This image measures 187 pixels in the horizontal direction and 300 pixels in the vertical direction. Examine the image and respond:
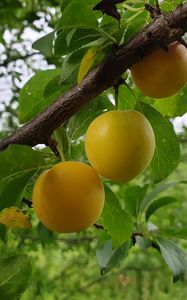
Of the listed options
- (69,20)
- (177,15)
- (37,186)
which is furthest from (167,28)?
(37,186)

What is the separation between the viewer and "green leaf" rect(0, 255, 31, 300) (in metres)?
0.92

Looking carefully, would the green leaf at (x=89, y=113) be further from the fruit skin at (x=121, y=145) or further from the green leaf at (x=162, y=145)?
the fruit skin at (x=121, y=145)

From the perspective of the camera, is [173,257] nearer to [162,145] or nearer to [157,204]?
[157,204]

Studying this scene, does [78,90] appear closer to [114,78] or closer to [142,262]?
[114,78]

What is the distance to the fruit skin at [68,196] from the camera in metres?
0.74

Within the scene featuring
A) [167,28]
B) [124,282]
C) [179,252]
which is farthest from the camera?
[124,282]

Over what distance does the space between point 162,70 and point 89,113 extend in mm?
268

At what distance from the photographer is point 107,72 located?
0.72 meters

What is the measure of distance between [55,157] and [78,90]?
176mm

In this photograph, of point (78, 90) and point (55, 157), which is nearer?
point (78, 90)

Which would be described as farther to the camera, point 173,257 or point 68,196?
point 173,257

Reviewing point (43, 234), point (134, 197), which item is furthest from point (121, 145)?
point (43, 234)

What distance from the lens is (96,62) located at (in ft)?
2.59

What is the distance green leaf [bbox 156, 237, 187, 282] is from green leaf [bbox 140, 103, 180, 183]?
413mm
